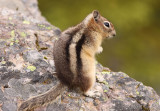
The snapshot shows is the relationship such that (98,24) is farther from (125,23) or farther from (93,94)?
(125,23)

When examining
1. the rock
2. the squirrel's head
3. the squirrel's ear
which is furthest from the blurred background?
the squirrel's ear

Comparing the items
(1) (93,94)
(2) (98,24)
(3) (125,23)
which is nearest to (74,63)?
(1) (93,94)

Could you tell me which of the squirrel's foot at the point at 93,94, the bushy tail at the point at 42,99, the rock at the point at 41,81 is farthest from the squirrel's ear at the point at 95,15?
the bushy tail at the point at 42,99

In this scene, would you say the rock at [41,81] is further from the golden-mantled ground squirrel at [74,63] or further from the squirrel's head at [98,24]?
the squirrel's head at [98,24]

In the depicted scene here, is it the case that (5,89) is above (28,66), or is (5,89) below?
below

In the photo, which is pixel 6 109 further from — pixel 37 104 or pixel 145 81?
pixel 145 81

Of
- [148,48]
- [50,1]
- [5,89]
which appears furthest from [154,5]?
[5,89]

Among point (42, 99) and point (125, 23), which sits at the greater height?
point (125, 23)
